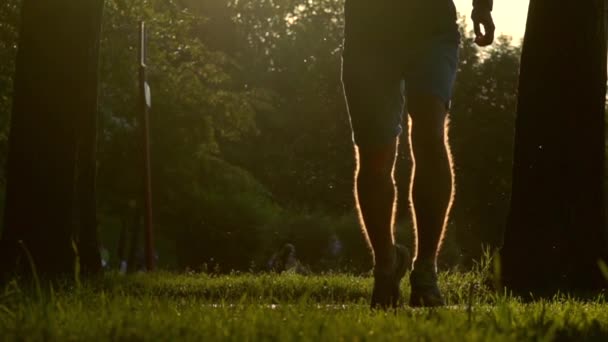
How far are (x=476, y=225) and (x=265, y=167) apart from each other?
13.9 m

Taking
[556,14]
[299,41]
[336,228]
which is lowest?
[336,228]

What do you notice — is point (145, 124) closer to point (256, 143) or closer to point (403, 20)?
point (403, 20)

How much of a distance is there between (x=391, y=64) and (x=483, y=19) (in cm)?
53

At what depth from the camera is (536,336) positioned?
4980 mm

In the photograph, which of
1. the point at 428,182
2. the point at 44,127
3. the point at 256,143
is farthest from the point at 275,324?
the point at 256,143

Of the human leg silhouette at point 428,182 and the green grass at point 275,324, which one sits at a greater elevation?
the human leg silhouette at point 428,182

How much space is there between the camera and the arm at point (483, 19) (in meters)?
6.86

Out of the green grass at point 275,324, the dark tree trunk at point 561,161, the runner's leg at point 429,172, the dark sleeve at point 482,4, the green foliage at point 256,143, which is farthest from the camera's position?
the green foliage at point 256,143

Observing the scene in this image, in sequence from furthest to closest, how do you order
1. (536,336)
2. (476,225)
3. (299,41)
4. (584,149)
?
1. (299,41)
2. (476,225)
3. (584,149)
4. (536,336)

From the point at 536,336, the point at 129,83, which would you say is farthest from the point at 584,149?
the point at 129,83

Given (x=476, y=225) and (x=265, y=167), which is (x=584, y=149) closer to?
(x=476, y=225)

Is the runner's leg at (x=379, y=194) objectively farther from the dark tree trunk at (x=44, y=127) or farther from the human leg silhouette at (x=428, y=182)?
the dark tree trunk at (x=44, y=127)

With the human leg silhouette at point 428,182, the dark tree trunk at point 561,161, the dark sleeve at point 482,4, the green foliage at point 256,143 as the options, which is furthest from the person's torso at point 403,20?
the green foliage at point 256,143

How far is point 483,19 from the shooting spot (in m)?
6.88
